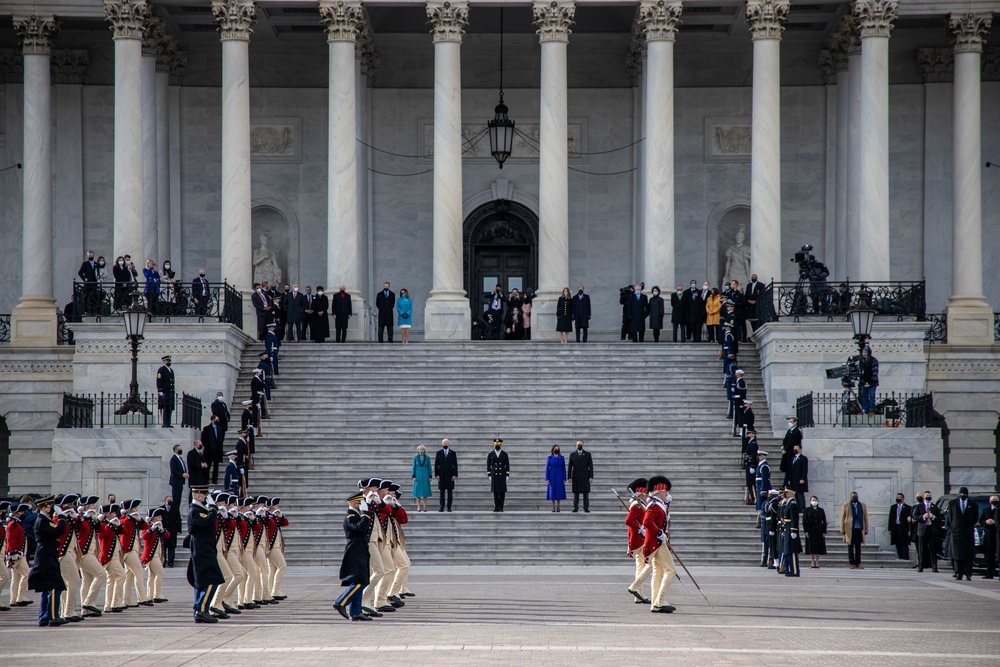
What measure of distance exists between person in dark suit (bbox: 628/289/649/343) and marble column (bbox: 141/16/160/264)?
48.5 feet

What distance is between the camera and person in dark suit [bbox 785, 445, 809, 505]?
29844mm

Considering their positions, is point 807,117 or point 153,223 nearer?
point 153,223

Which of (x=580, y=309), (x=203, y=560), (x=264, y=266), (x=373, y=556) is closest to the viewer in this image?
(x=203, y=560)

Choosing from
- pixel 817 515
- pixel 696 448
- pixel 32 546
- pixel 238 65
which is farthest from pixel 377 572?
pixel 238 65

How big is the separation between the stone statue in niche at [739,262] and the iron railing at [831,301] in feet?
28.7

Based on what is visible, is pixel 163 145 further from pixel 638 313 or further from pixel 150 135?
pixel 638 313

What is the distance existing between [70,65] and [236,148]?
9633 mm

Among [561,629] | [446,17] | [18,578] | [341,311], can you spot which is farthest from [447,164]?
[561,629]

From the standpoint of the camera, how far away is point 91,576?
2053 cm

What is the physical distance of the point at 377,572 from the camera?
1945cm

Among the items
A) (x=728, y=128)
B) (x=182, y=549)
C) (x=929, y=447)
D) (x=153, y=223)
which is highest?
(x=728, y=128)

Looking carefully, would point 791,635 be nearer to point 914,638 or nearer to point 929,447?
point 914,638

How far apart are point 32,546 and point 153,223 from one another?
19.1 metres

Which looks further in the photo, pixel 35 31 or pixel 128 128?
pixel 35 31
